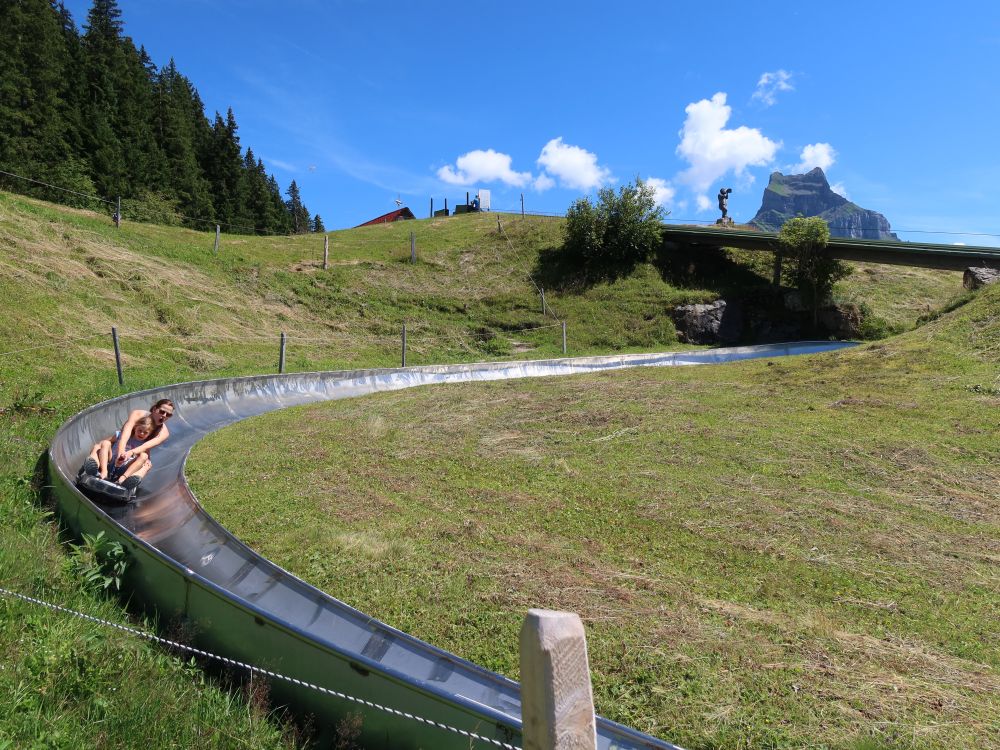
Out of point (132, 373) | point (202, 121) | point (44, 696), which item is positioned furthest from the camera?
point (202, 121)

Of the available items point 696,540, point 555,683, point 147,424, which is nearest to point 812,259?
point 696,540

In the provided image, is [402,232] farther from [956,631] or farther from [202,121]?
[956,631]

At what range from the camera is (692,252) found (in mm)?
40750

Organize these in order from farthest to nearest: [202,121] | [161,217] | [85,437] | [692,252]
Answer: [202,121], [161,217], [692,252], [85,437]

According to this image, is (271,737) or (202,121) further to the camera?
(202,121)

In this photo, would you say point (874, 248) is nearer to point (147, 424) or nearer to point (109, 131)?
point (147, 424)

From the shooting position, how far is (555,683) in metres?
1.97

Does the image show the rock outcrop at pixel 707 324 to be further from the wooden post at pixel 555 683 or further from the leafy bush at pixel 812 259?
the wooden post at pixel 555 683

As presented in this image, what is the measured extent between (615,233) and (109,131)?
138 ft

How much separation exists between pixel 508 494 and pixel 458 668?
4.04 m

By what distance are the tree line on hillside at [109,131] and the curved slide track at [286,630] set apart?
4217 centimetres

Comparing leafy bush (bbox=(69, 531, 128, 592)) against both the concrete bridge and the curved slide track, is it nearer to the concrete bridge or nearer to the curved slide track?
the curved slide track

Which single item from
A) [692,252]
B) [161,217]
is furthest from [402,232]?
[692,252]

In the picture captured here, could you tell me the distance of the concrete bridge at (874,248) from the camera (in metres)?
27.9
